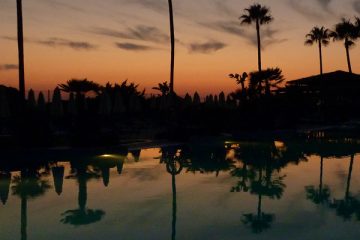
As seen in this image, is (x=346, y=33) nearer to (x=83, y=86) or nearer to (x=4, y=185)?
(x=83, y=86)

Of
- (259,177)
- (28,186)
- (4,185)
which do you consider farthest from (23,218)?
(259,177)

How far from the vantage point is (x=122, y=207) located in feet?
28.5

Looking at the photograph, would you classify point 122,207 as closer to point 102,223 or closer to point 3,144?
point 102,223

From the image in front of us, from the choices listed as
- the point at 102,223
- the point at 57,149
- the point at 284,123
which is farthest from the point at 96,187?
the point at 284,123

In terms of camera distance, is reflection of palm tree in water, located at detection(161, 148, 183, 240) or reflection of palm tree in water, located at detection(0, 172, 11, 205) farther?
reflection of palm tree in water, located at detection(0, 172, 11, 205)

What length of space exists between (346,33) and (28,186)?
4656 cm

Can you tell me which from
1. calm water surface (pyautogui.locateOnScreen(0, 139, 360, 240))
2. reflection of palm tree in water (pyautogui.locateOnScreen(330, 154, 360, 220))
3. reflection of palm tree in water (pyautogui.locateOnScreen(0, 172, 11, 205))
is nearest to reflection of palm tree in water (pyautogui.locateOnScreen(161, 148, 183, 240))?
calm water surface (pyautogui.locateOnScreen(0, 139, 360, 240))

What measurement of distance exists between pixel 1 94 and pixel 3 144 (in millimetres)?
5925

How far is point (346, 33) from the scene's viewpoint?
1992 inches

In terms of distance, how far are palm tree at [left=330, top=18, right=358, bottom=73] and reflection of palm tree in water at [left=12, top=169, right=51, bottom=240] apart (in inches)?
1761

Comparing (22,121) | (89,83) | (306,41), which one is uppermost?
(306,41)

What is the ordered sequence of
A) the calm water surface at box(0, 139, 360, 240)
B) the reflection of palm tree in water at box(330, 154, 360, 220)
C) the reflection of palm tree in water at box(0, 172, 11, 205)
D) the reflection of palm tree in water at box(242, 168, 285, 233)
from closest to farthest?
the calm water surface at box(0, 139, 360, 240) < the reflection of palm tree in water at box(242, 168, 285, 233) < the reflection of palm tree in water at box(330, 154, 360, 220) < the reflection of palm tree in water at box(0, 172, 11, 205)

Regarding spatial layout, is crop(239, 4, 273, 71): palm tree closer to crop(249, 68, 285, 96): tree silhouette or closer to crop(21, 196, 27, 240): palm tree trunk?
crop(249, 68, 285, 96): tree silhouette

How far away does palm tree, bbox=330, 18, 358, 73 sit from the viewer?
50219 millimetres
